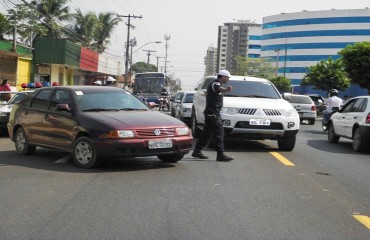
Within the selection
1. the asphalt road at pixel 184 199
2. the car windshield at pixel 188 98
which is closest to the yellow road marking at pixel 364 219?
the asphalt road at pixel 184 199

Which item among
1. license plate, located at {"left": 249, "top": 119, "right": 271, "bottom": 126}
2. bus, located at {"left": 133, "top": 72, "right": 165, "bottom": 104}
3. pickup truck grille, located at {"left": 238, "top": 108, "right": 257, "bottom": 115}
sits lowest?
license plate, located at {"left": 249, "top": 119, "right": 271, "bottom": 126}

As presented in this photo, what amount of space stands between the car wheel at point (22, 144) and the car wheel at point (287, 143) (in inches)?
212

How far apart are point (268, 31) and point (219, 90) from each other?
128781 mm

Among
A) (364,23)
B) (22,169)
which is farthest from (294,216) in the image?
(364,23)

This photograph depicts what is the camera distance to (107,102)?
9062mm

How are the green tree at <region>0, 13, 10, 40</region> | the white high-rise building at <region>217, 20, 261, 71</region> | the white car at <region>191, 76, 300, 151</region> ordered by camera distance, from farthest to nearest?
the white high-rise building at <region>217, 20, 261, 71</region> < the green tree at <region>0, 13, 10, 40</region> < the white car at <region>191, 76, 300, 151</region>

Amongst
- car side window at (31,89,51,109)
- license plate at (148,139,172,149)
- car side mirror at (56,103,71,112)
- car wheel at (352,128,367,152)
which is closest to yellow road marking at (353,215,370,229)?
license plate at (148,139,172,149)

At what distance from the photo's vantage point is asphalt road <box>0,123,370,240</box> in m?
4.82

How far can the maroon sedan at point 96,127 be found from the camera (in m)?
7.98

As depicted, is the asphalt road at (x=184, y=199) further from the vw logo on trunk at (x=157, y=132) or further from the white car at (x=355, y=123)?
the white car at (x=355, y=123)

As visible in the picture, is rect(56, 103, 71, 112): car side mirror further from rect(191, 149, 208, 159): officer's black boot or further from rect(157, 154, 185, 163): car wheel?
rect(191, 149, 208, 159): officer's black boot

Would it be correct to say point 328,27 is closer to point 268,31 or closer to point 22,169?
point 268,31

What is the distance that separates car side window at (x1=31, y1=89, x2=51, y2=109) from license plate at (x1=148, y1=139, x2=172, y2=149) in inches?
103

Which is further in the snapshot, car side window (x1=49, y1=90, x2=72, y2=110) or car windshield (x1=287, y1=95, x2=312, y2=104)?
car windshield (x1=287, y1=95, x2=312, y2=104)
